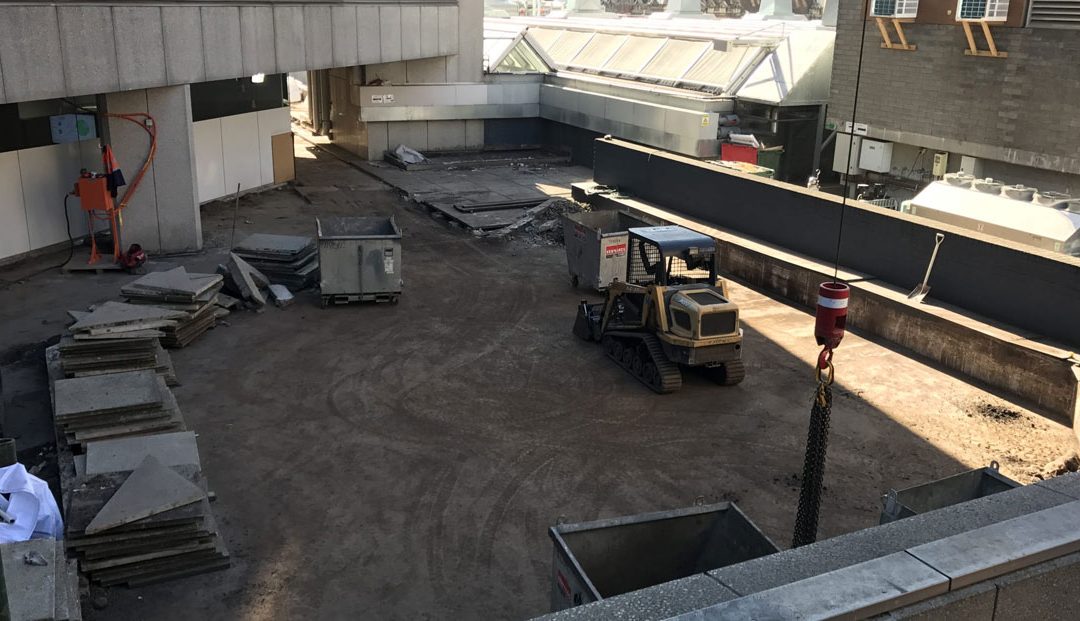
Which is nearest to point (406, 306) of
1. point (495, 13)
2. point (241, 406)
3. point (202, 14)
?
point (241, 406)

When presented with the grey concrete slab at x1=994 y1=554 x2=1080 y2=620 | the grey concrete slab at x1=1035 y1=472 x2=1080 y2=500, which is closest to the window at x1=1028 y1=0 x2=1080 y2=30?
the grey concrete slab at x1=1035 y1=472 x2=1080 y2=500

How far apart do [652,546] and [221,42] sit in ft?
52.0

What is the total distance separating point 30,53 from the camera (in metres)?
14.7

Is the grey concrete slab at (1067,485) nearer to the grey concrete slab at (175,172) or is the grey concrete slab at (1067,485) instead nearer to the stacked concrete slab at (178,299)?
the stacked concrete slab at (178,299)

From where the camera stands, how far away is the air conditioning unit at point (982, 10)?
2009cm

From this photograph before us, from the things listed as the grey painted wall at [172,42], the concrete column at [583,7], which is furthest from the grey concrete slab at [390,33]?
the concrete column at [583,7]

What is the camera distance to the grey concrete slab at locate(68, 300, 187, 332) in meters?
12.6

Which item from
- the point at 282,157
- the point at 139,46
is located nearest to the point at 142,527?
the point at 139,46

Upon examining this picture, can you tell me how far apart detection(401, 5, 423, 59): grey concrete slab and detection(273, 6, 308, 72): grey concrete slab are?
5634mm

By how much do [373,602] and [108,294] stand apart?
10.6m

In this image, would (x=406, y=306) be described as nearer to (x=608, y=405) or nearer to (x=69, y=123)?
(x=608, y=405)

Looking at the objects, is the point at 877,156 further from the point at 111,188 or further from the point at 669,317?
the point at 111,188

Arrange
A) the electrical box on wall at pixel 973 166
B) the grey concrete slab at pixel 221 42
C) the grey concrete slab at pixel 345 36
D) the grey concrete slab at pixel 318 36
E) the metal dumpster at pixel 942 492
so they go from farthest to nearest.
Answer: the grey concrete slab at pixel 345 36 → the grey concrete slab at pixel 318 36 → the electrical box on wall at pixel 973 166 → the grey concrete slab at pixel 221 42 → the metal dumpster at pixel 942 492

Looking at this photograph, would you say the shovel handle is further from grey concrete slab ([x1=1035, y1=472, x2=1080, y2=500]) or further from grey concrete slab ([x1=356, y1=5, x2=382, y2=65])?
grey concrete slab ([x1=356, y1=5, x2=382, y2=65])
